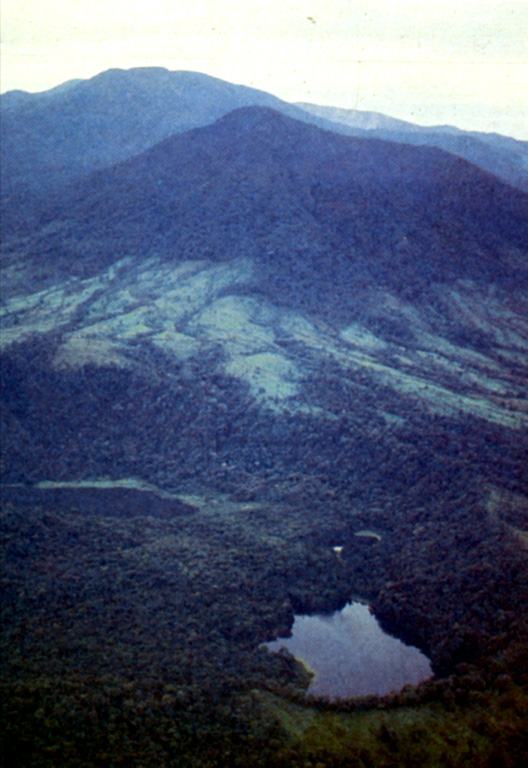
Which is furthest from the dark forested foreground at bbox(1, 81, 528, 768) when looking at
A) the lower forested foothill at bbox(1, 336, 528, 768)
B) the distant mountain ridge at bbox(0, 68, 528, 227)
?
the distant mountain ridge at bbox(0, 68, 528, 227)

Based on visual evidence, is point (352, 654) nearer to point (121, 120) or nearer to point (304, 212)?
point (304, 212)

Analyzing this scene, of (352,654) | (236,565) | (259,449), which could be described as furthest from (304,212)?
(352,654)

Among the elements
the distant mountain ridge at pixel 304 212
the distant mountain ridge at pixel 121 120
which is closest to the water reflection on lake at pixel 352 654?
the distant mountain ridge at pixel 304 212

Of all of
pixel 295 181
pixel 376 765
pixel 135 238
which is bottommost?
pixel 376 765

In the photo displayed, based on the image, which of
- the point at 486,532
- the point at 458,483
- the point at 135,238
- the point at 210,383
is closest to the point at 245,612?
the point at 486,532

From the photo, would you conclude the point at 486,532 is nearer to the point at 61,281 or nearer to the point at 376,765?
the point at 376,765
